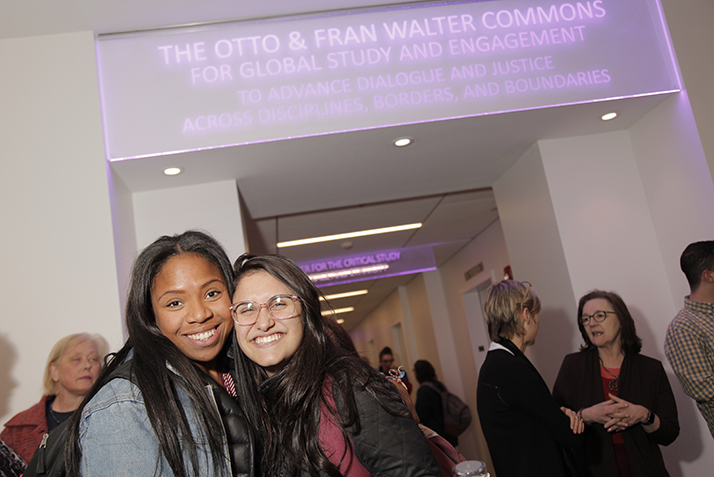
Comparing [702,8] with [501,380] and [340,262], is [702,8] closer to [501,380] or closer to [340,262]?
[501,380]

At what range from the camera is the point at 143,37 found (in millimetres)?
3264

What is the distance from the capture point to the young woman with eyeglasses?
137cm

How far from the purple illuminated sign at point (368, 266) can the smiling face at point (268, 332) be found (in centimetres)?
564

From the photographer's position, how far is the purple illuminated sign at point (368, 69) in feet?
10.5

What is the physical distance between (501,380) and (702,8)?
9.36 feet

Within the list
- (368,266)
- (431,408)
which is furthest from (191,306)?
(368,266)

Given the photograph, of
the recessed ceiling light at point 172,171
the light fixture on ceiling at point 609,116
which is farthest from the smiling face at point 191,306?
the light fixture on ceiling at point 609,116

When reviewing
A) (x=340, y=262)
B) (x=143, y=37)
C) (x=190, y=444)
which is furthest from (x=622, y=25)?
(x=340, y=262)

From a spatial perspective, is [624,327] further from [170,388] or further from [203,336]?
[170,388]

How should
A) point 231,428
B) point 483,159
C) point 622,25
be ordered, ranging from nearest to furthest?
point 231,428 < point 622,25 < point 483,159

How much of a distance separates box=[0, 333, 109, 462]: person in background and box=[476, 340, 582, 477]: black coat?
1.95 m

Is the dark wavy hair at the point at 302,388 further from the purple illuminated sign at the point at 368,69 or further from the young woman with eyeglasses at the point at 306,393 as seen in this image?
the purple illuminated sign at the point at 368,69

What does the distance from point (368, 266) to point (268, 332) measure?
6.32 meters

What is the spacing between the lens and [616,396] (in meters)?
2.74
